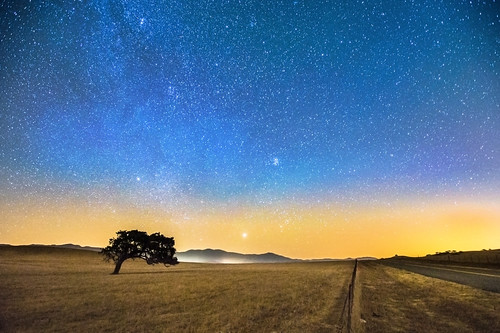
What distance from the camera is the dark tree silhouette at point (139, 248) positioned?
4325 centimetres

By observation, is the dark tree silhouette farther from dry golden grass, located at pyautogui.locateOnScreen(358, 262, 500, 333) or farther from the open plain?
dry golden grass, located at pyautogui.locateOnScreen(358, 262, 500, 333)

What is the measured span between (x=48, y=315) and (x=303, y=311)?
11.0 meters

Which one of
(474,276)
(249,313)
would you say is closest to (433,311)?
(249,313)

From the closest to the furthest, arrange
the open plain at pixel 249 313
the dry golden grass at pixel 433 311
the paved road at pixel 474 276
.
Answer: the dry golden grass at pixel 433 311, the open plain at pixel 249 313, the paved road at pixel 474 276

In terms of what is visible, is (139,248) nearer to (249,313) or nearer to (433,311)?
(249,313)

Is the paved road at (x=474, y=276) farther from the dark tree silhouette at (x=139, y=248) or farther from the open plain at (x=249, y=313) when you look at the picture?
the dark tree silhouette at (x=139, y=248)

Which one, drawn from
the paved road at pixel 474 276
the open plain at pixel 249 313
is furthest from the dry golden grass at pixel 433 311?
the paved road at pixel 474 276

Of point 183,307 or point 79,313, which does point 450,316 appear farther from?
point 79,313

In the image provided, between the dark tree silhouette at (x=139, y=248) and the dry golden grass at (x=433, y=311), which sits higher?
the dark tree silhouette at (x=139, y=248)

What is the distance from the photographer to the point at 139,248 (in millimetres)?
44781

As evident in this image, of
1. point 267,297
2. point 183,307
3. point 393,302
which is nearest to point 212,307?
point 183,307

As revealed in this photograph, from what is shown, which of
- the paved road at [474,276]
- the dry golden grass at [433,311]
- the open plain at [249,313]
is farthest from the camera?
the paved road at [474,276]

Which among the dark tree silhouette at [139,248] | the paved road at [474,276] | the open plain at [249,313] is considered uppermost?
the dark tree silhouette at [139,248]

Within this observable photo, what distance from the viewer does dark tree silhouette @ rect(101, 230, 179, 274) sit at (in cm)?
4325
